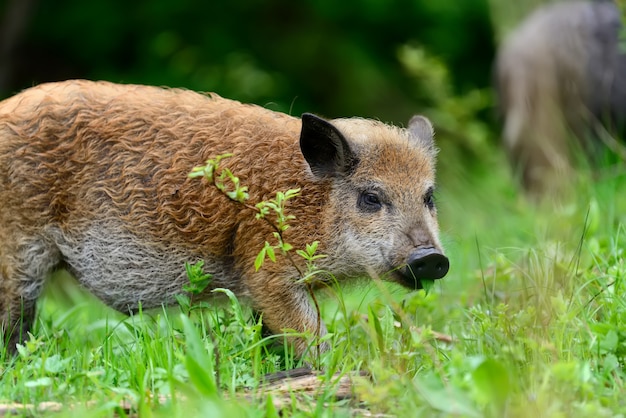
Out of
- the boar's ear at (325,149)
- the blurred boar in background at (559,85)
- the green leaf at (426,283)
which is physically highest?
the blurred boar in background at (559,85)

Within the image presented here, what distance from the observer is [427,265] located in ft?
14.1

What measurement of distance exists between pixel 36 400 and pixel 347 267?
162 cm

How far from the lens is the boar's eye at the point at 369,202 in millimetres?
4578

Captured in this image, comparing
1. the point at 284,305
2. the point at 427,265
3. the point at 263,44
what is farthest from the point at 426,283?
the point at 263,44

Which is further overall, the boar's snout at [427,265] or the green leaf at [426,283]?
the green leaf at [426,283]

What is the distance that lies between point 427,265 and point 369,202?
1.57 feet

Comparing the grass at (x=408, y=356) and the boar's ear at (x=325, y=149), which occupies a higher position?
the boar's ear at (x=325, y=149)

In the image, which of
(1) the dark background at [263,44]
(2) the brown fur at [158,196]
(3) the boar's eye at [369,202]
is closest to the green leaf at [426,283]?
(2) the brown fur at [158,196]

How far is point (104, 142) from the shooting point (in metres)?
4.80

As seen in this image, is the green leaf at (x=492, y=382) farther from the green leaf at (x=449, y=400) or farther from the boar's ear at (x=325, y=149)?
the boar's ear at (x=325, y=149)

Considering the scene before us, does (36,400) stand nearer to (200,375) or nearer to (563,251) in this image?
(200,375)

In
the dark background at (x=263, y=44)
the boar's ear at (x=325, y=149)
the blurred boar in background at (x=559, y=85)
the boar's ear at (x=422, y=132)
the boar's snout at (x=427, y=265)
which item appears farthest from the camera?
the dark background at (x=263, y=44)

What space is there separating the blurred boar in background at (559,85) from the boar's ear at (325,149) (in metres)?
4.38

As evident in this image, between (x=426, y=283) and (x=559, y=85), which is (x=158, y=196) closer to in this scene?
(x=426, y=283)
